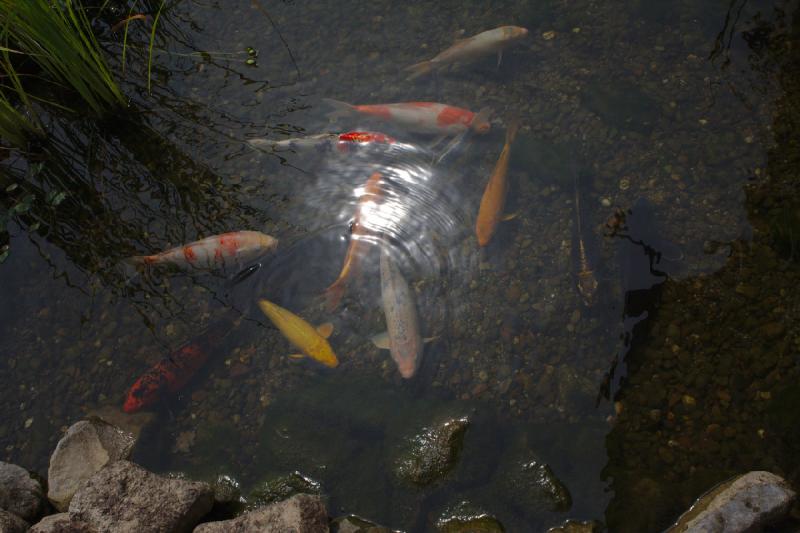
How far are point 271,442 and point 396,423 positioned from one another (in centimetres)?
84

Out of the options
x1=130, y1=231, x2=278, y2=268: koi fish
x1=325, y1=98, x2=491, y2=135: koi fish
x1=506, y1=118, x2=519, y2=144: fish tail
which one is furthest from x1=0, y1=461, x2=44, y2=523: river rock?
x1=506, y1=118, x2=519, y2=144: fish tail

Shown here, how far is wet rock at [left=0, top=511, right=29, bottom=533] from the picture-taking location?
313 cm

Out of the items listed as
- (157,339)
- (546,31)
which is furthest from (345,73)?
(157,339)

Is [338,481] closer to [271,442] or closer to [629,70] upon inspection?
[271,442]

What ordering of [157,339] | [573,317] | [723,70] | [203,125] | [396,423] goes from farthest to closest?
[203,125] < [723,70] < [157,339] < [573,317] < [396,423]

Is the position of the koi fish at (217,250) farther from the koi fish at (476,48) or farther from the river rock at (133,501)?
the koi fish at (476,48)

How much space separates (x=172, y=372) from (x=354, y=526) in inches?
69.6

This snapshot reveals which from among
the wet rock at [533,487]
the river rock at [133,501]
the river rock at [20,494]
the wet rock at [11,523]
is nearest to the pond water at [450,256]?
the wet rock at [533,487]

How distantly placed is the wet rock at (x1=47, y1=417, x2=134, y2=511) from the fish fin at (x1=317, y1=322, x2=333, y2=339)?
1.44 metres

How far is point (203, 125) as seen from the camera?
17.3ft

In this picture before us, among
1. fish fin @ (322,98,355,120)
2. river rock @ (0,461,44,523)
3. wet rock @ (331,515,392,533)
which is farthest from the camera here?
fish fin @ (322,98,355,120)

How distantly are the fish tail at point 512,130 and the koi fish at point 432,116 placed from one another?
0.58 ft

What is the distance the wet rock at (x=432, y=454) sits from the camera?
3582 mm

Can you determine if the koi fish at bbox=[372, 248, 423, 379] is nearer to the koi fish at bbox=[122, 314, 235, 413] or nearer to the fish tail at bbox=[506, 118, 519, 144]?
the koi fish at bbox=[122, 314, 235, 413]
